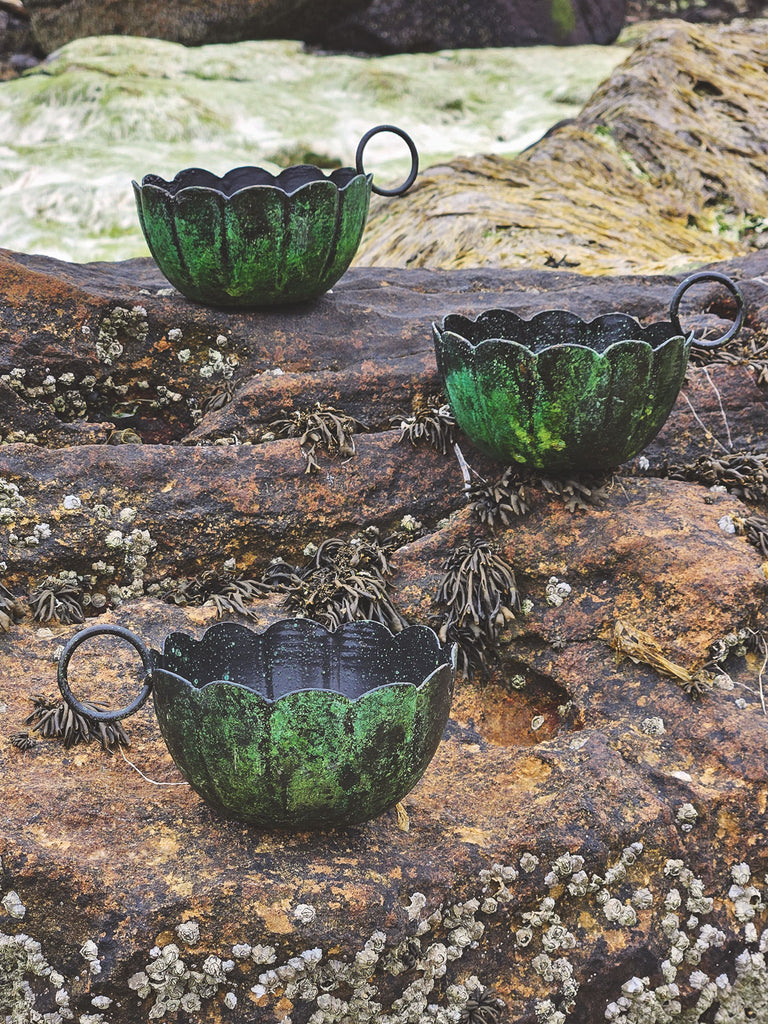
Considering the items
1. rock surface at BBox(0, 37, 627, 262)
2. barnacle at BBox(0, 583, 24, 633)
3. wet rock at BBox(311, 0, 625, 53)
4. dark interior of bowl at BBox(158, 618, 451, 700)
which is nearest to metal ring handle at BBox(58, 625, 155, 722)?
dark interior of bowl at BBox(158, 618, 451, 700)

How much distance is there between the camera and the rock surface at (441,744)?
212cm

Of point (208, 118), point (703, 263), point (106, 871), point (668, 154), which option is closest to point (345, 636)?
point (106, 871)

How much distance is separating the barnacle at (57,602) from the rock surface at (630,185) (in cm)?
348

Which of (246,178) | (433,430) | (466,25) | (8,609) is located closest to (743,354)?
(433,430)

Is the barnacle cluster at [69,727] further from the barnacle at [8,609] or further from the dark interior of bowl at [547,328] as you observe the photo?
the dark interior of bowl at [547,328]

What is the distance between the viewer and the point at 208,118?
12.2 meters

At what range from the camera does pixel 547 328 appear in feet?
11.4

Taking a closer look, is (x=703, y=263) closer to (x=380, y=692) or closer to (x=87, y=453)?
(x=87, y=453)

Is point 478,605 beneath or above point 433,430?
beneath

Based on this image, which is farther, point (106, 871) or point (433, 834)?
point (433, 834)

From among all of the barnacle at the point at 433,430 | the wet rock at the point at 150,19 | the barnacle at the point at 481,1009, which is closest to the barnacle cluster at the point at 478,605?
the barnacle at the point at 433,430

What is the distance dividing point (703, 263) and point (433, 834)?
369 centimetres

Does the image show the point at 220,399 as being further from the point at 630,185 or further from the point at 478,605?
the point at 630,185

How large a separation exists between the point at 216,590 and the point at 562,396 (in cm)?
119
